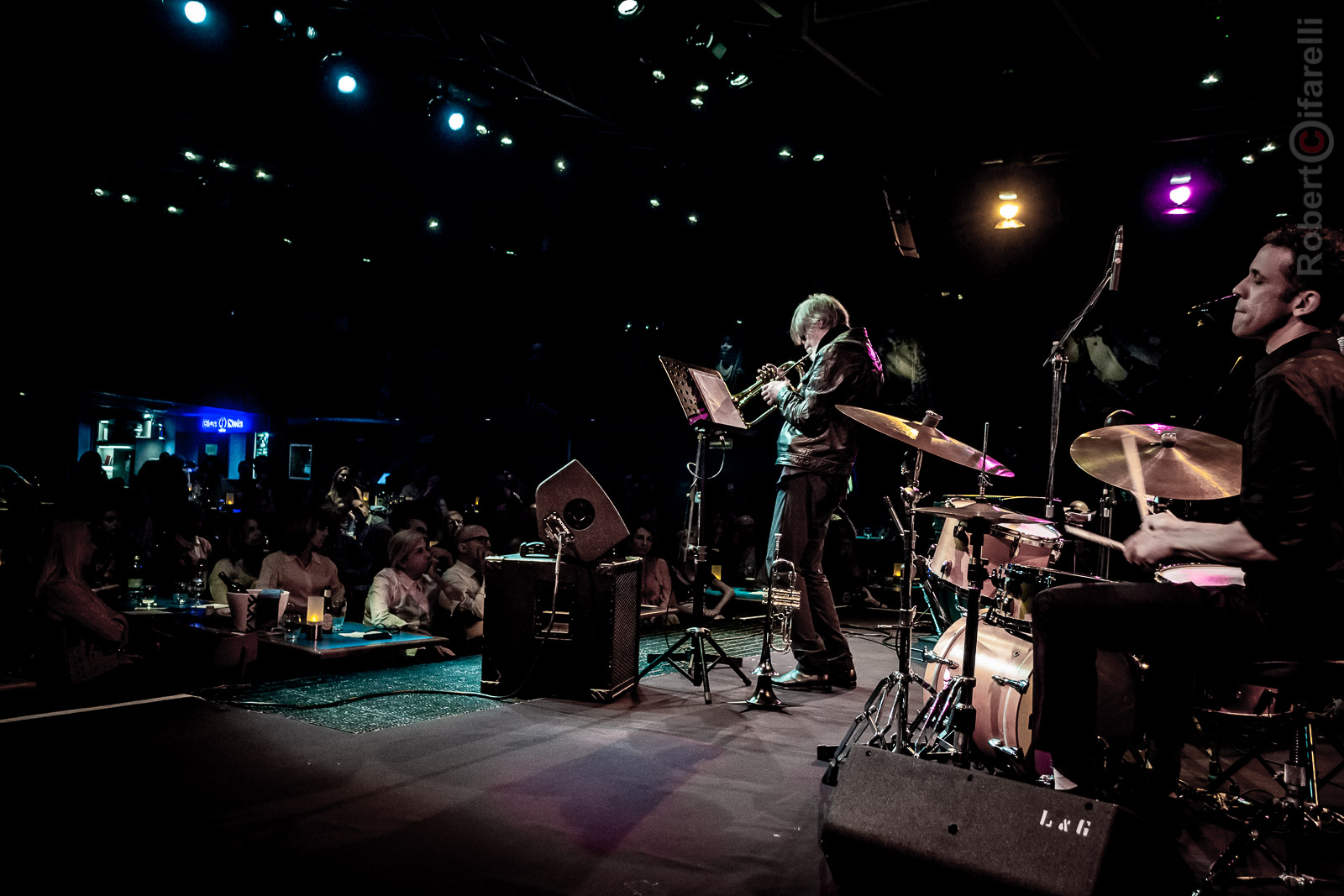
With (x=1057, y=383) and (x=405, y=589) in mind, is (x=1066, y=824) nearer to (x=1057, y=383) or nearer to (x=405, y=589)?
(x=1057, y=383)

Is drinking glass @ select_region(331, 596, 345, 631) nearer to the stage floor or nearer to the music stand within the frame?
the stage floor

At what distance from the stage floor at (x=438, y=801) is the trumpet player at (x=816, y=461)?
674 mm

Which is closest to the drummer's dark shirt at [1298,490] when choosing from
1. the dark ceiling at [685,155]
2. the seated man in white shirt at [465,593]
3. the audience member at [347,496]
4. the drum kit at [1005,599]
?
the drum kit at [1005,599]

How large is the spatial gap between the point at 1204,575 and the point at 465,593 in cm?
504

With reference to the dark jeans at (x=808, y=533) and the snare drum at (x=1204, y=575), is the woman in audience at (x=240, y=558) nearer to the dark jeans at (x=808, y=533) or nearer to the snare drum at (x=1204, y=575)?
the dark jeans at (x=808, y=533)

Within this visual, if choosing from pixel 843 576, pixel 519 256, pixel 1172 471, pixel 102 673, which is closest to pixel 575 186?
pixel 519 256

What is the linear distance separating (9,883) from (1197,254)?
903 centimetres

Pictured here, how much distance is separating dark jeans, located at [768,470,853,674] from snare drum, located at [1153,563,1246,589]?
185cm

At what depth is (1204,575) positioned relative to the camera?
244 centimetres

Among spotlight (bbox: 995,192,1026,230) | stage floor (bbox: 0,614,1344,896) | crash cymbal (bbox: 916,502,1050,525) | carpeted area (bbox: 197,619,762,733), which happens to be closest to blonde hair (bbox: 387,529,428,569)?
carpeted area (bbox: 197,619,762,733)

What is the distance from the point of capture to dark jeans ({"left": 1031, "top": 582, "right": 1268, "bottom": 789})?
84.1 inches

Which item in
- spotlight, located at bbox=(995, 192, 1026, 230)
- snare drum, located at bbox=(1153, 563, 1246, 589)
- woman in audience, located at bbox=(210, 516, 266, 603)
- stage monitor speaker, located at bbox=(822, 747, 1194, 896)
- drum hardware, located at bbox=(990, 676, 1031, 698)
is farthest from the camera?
spotlight, located at bbox=(995, 192, 1026, 230)

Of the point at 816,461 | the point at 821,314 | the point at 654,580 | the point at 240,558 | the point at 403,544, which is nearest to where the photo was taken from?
the point at 816,461

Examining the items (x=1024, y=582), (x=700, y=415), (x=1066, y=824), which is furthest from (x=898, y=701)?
(x=700, y=415)
